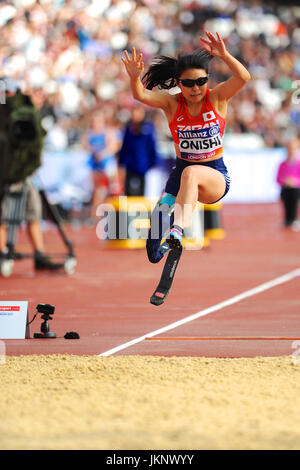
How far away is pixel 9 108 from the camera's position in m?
11.9

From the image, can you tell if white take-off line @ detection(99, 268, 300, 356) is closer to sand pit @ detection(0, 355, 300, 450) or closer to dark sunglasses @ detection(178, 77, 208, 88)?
sand pit @ detection(0, 355, 300, 450)

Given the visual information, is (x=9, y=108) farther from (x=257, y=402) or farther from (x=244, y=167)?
(x=244, y=167)

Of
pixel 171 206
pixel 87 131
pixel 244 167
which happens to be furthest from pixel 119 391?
pixel 244 167

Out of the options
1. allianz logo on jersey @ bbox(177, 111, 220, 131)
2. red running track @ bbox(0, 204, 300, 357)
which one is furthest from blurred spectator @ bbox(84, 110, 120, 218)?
allianz logo on jersey @ bbox(177, 111, 220, 131)

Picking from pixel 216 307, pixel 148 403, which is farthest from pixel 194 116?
pixel 216 307

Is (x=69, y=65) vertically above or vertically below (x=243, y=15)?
below

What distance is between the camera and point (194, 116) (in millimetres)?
7430

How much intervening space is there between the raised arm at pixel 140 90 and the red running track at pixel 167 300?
2.11m

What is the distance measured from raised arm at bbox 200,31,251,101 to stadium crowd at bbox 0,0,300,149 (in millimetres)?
9792

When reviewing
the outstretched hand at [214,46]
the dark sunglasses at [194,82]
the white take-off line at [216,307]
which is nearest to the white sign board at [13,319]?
the white take-off line at [216,307]

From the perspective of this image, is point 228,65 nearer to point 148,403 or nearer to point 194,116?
point 194,116

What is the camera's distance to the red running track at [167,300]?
8117mm

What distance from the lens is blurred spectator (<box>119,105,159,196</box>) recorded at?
17.5m

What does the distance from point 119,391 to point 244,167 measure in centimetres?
2198
